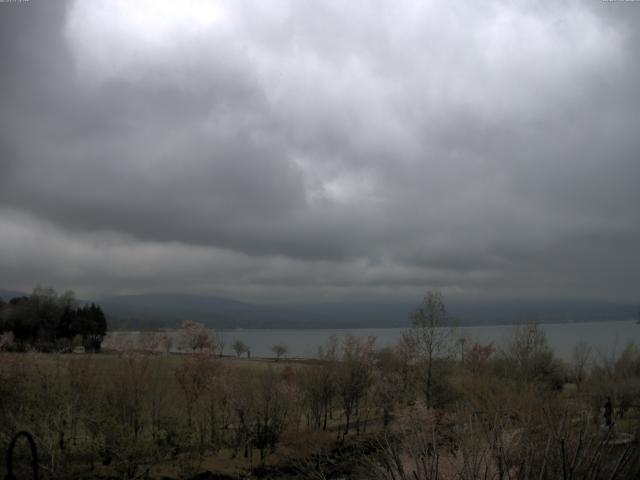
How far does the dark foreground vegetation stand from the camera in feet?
115

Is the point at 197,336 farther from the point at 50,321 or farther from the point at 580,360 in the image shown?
the point at 50,321

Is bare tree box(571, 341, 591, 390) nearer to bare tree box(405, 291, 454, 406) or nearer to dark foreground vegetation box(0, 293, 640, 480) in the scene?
dark foreground vegetation box(0, 293, 640, 480)

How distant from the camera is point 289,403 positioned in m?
50.0

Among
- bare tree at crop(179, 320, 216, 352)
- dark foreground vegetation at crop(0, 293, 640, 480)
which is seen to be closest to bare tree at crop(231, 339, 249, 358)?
bare tree at crop(179, 320, 216, 352)

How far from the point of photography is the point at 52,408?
120ft

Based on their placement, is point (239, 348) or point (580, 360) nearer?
point (580, 360)

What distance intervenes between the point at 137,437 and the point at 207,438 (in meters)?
8.19

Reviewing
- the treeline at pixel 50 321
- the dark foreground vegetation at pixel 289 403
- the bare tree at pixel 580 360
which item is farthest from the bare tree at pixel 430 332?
the treeline at pixel 50 321

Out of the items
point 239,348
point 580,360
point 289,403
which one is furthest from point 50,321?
point 580,360

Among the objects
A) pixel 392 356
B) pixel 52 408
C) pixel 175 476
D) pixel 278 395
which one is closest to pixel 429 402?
pixel 392 356

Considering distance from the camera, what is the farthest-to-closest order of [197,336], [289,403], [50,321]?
[50,321], [197,336], [289,403]

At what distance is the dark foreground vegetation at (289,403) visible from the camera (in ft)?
115

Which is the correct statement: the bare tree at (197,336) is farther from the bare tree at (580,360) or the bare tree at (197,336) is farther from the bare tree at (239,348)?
the bare tree at (580,360)

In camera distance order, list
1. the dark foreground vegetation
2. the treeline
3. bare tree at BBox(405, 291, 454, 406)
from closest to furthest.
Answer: the dark foreground vegetation, bare tree at BBox(405, 291, 454, 406), the treeline
